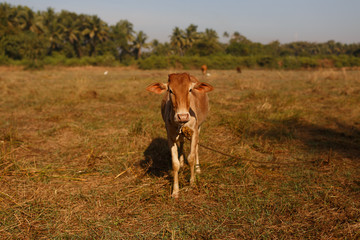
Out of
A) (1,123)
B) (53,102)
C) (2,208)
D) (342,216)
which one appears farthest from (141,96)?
(342,216)

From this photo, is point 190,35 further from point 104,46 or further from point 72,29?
point 72,29

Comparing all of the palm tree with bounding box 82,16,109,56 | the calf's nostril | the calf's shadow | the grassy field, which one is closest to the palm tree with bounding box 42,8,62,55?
the palm tree with bounding box 82,16,109,56

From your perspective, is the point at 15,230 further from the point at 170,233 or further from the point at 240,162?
the point at 240,162

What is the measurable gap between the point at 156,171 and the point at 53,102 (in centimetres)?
722

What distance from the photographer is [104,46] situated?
54219 mm

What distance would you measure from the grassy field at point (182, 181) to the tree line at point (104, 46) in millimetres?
30997

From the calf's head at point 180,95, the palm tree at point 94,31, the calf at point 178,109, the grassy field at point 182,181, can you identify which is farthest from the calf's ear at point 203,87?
the palm tree at point 94,31

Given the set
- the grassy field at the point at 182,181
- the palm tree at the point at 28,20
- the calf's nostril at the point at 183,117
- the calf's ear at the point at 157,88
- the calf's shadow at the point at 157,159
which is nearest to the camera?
the grassy field at the point at 182,181

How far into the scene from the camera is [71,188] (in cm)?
369

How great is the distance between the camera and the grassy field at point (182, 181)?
2.85 meters

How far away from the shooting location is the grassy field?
2.85m

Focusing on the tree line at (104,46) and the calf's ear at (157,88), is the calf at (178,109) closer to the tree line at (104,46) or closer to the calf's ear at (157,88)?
the calf's ear at (157,88)

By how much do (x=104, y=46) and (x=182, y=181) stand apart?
184 feet

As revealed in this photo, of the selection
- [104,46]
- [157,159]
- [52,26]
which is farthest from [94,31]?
[157,159]
